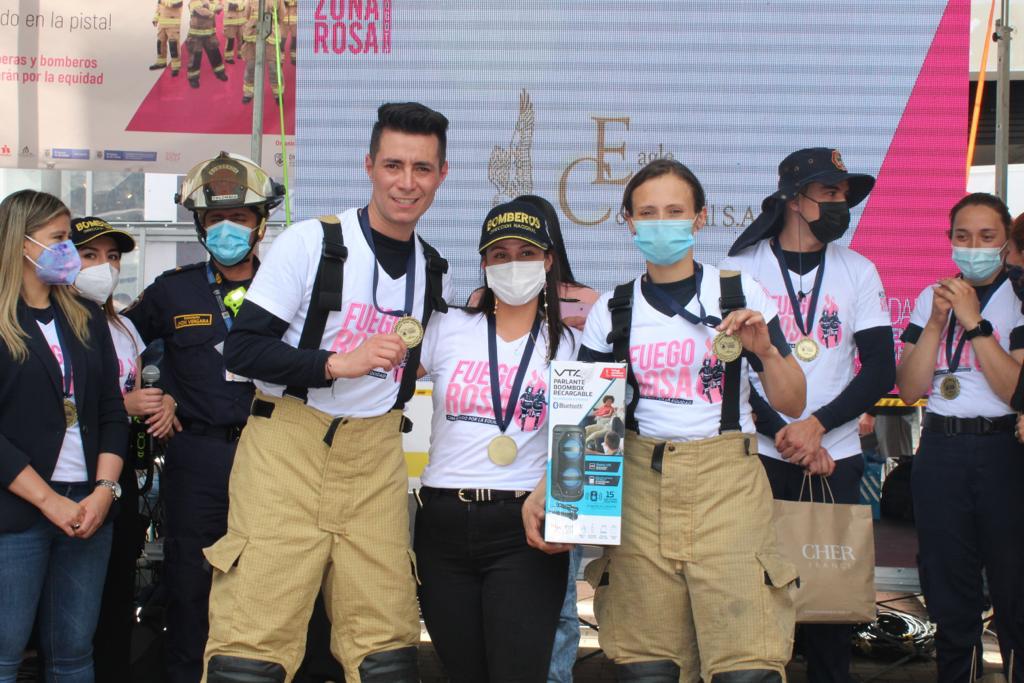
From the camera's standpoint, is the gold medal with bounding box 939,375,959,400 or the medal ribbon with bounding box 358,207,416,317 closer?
the medal ribbon with bounding box 358,207,416,317

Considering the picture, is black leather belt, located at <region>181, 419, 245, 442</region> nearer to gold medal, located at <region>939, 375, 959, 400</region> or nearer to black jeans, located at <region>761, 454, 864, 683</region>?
black jeans, located at <region>761, 454, 864, 683</region>

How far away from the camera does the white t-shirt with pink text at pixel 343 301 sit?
2812 millimetres

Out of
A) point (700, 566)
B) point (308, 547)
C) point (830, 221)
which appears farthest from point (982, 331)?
point (308, 547)

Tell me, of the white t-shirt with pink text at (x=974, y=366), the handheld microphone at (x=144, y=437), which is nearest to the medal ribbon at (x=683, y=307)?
the white t-shirt with pink text at (x=974, y=366)

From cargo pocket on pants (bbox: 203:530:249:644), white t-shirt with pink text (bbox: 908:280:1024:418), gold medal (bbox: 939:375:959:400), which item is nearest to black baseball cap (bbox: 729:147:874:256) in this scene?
white t-shirt with pink text (bbox: 908:280:1024:418)

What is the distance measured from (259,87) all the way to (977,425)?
3521 millimetres

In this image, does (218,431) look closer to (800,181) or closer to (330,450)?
(330,450)

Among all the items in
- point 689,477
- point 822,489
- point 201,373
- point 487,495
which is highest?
point 201,373

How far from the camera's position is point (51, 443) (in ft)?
11.1

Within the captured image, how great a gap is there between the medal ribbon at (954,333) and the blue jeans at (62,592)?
325 cm

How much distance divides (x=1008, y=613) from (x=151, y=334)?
3546mm

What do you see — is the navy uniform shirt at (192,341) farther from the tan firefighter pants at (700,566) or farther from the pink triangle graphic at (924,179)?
the pink triangle graphic at (924,179)

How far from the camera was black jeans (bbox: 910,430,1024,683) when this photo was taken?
149 inches

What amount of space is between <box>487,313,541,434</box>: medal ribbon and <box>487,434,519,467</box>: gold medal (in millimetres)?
41
